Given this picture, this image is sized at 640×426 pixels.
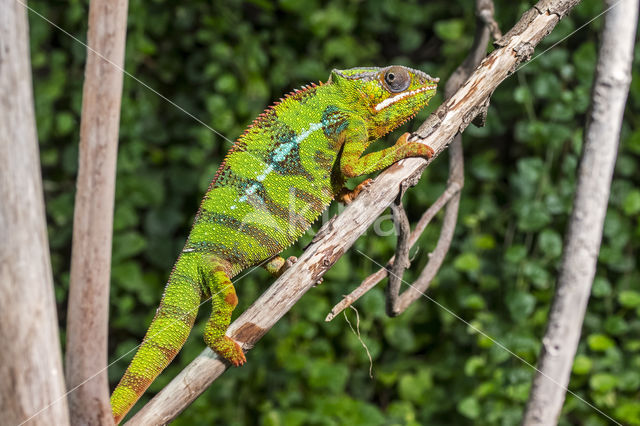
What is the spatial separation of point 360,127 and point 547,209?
1025 mm

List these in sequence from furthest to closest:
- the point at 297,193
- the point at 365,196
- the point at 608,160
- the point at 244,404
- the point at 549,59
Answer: the point at 244,404, the point at 549,59, the point at 608,160, the point at 297,193, the point at 365,196

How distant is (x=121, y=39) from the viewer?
2.60 ft

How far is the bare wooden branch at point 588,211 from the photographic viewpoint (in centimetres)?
133

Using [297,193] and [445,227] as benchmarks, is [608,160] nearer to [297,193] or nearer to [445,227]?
[445,227]

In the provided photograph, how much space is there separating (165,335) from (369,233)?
110 cm

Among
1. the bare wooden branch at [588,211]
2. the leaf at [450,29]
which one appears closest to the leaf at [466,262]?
the bare wooden branch at [588,211]

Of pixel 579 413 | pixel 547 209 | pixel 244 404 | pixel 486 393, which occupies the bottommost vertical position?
pixel 244 404

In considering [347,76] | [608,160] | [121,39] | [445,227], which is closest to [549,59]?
[608,160]

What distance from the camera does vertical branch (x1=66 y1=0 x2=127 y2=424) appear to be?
769 millimetres

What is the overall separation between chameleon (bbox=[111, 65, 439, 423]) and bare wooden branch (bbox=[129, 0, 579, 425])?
40 millimetres

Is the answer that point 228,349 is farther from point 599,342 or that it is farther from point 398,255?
point 599,342

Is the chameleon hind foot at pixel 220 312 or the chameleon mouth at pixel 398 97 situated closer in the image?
the chameleon hind foot at pixel 220 312

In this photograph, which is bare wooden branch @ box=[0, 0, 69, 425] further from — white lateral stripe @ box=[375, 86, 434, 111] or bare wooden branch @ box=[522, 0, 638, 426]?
bare wooden branch @ box=[522, 0, 638, 426]

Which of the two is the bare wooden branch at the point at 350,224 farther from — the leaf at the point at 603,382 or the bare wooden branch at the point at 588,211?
the leaf at the point at 603,382
